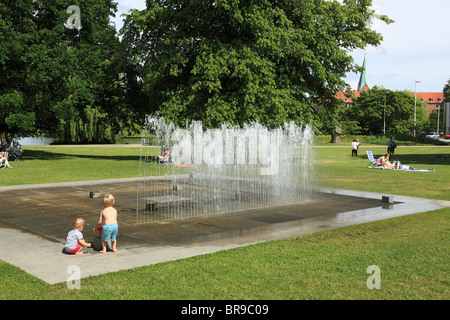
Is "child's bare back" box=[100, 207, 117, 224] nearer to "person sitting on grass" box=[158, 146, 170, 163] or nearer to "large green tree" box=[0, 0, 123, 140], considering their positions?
"person sitting on grass" box=[158, 146, 170, 163]

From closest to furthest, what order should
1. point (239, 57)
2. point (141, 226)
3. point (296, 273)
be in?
point (296, 273)
point (141, 226)
point (239, 57)

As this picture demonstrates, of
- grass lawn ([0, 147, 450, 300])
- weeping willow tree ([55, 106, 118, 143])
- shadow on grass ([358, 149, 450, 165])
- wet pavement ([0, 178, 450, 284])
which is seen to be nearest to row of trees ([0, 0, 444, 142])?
shadow on grass ([358, 149, 450, 165])

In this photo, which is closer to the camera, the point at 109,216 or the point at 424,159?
the point at 109,216

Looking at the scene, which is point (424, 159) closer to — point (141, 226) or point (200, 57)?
point (200, 57)

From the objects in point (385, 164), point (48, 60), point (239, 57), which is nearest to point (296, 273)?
point (239, 57)

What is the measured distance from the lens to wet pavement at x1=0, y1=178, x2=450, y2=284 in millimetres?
7098

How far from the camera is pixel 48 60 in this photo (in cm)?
2881

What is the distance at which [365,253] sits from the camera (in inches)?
291

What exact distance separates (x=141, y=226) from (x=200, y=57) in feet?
61.8

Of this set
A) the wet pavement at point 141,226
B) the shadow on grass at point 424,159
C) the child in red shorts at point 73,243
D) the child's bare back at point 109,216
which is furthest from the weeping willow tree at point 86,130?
the child in red shorts at point 73,243

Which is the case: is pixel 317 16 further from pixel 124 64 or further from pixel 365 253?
pixel 365 253

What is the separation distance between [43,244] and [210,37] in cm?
2195

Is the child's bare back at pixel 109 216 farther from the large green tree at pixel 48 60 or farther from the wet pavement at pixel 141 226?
the large green tree at pixel 48 60

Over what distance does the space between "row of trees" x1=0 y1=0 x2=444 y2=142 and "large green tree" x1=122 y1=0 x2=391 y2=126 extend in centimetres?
7
